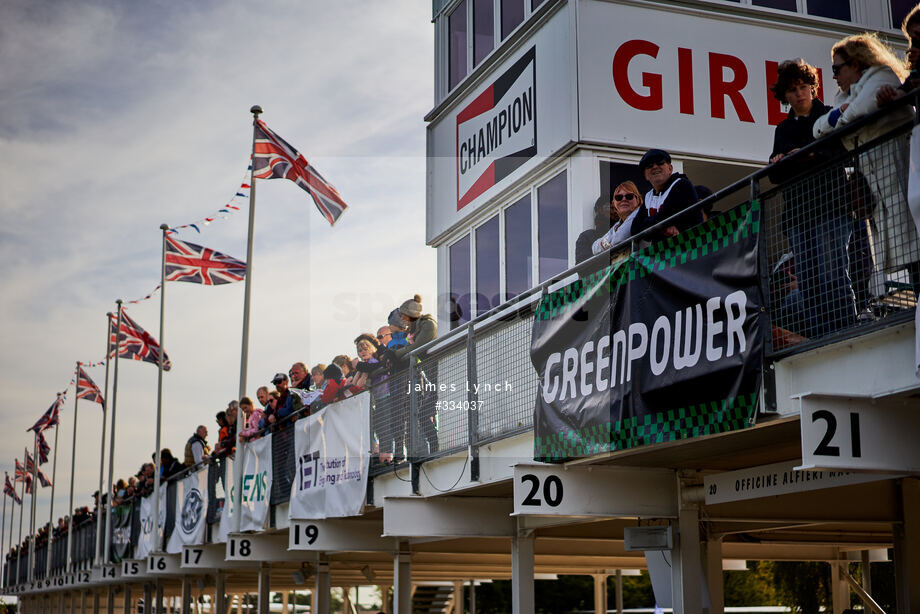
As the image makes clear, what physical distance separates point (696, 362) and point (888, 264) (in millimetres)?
1572

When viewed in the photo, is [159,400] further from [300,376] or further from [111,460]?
[300,376]

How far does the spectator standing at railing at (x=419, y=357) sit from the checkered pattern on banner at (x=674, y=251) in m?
2.84

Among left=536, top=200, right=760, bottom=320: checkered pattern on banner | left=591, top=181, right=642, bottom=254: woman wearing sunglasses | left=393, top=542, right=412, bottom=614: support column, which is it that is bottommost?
left=393, top=542, right=412, bottom=614: support column

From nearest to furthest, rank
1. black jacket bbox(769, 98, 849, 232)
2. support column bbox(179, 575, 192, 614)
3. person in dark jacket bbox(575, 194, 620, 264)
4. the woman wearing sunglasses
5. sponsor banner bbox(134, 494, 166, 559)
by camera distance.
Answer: black jacket bbox(769, 98, 849, 232) → the woman wearing sunglasses → person in dark jacket bbox(575, 194, 620, 264) → sponsor banner bbox(134, 494, 166, 559) → support column bbox(179, 575, 192, 614)

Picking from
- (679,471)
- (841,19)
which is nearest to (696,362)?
(679,471)

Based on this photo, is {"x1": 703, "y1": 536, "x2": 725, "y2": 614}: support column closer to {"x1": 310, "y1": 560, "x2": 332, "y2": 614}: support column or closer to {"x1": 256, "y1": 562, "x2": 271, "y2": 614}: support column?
{"x1": 310, "y1": 560, "x2": 332, "y2": 614}: support column

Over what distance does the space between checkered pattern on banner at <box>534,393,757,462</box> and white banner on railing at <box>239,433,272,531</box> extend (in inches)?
345

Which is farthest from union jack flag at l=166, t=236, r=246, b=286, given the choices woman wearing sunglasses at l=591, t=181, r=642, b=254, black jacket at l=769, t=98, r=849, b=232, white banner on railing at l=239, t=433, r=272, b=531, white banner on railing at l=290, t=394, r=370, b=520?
black jacket at l=769, t=98, r=849, b=232

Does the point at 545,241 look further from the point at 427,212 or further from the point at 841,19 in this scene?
the point at 841,19

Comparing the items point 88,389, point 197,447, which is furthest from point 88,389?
point 197,447

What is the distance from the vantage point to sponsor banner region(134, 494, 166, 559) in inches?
1063

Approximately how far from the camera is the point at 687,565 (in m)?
9.84

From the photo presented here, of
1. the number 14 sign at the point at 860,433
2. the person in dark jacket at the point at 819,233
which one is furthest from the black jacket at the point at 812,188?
the number 14 sign at the point at 860,433

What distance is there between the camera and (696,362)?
7480 mm
